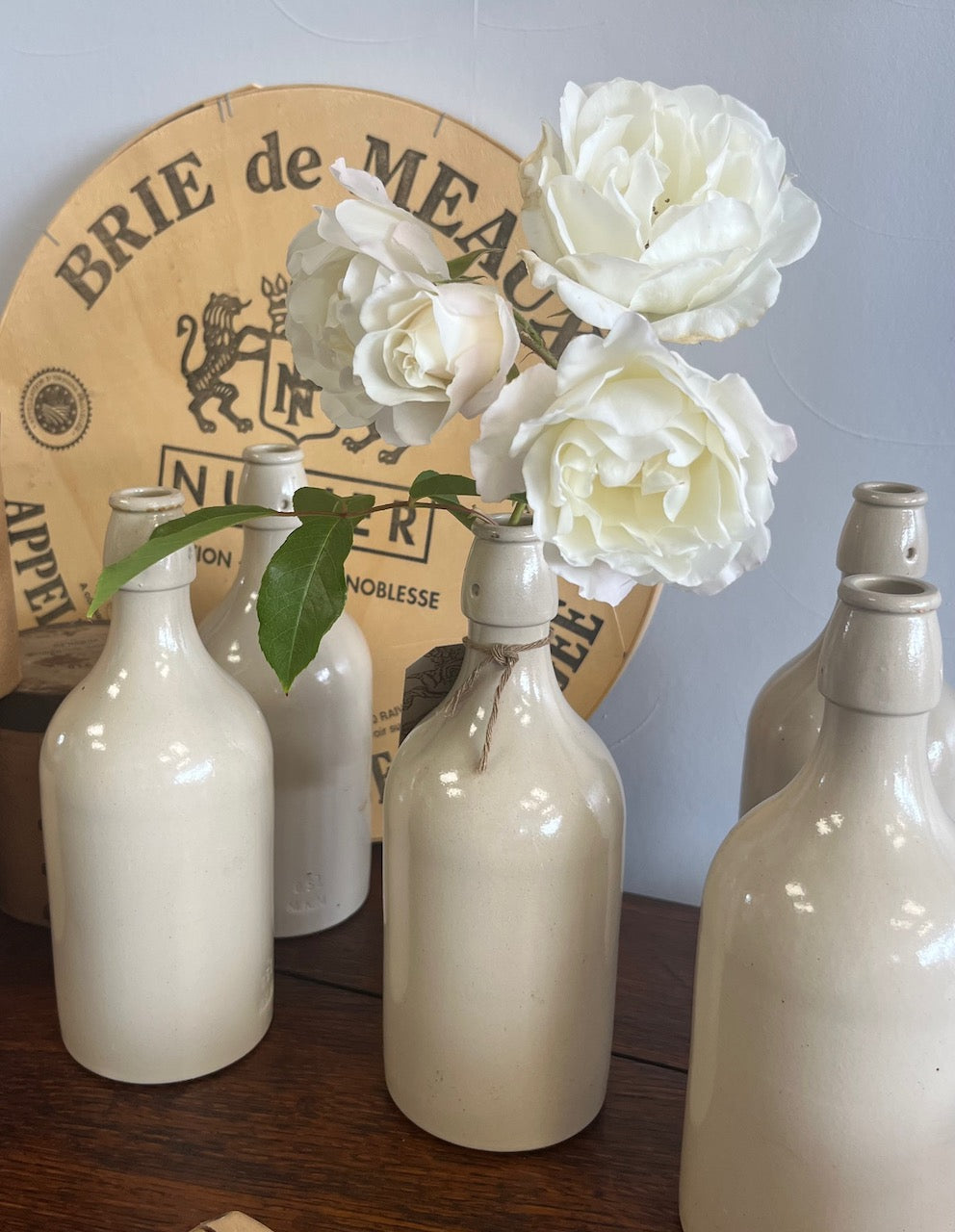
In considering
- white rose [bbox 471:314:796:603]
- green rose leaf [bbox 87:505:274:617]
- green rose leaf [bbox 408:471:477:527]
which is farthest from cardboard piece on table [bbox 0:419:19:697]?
white rose [bbox 471:314:796:603]

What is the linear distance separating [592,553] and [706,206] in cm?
13

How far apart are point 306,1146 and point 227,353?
0.57 metres

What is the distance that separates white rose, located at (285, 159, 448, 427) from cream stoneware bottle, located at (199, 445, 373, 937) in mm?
244

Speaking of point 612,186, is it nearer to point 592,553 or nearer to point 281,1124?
point 592,553

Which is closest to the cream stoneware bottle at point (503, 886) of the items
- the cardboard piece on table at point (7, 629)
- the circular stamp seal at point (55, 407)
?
the cardboard piece on table at point (7, 629)

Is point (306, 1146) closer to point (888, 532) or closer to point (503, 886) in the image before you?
point (503, 886)

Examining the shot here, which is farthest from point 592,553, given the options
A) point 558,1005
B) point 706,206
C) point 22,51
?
point 22,51

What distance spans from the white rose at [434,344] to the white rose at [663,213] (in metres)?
0.03

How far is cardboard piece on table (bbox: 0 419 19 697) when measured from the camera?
0.83m

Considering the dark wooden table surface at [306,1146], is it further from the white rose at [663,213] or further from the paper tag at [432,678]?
the white rose at [663,213]

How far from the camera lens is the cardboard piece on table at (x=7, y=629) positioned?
828 millimetres

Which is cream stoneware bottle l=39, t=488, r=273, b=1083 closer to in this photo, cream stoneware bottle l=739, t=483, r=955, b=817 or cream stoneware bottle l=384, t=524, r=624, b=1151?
cream stoneware bottle l=384, t=524, r=624, b=1151

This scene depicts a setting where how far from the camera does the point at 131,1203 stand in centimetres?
62

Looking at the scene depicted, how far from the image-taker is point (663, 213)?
45 centimetres
